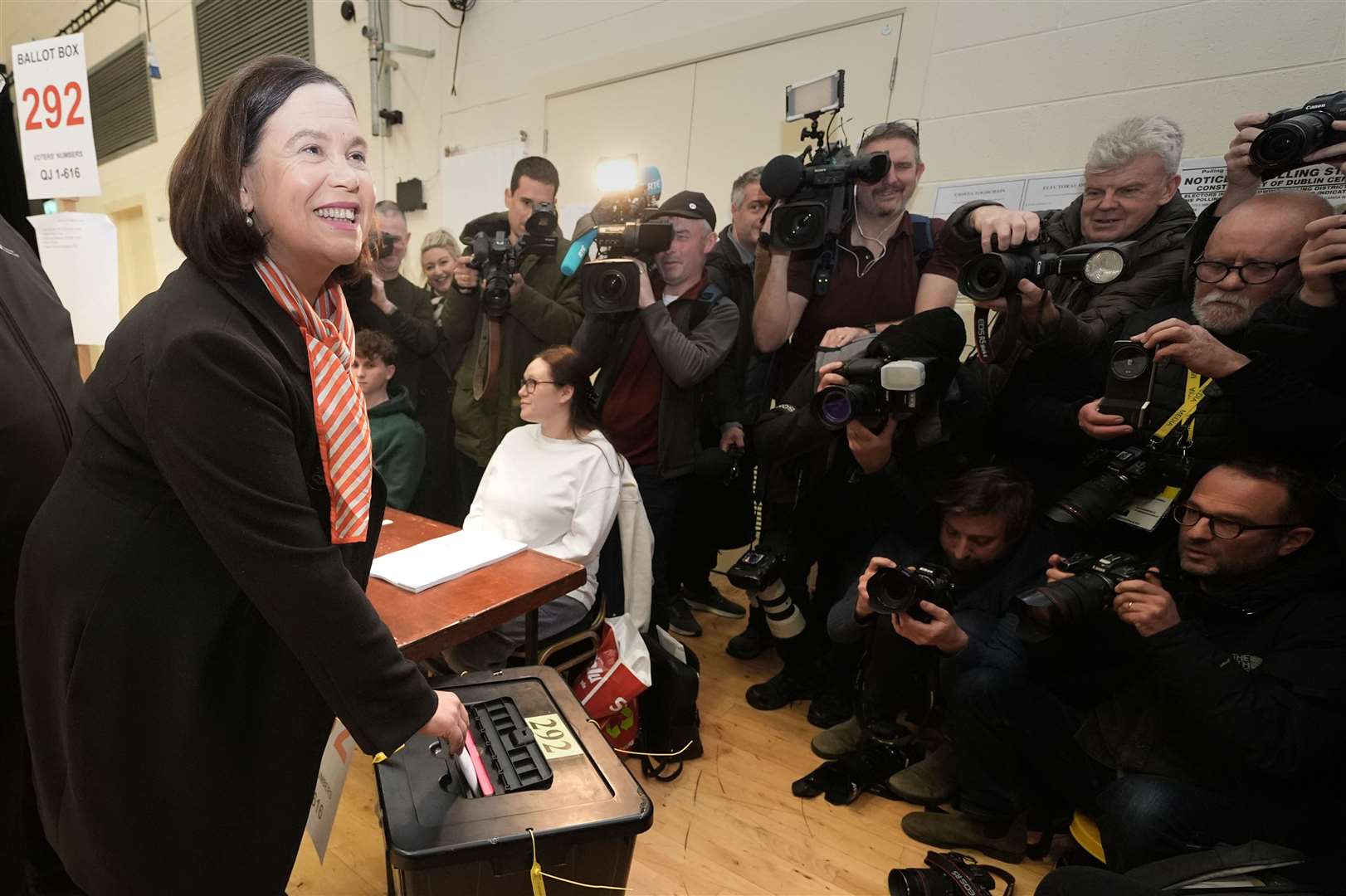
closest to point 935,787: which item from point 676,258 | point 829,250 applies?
point 829,250

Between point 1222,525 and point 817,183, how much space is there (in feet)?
4.01

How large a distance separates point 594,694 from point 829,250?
4.58ft

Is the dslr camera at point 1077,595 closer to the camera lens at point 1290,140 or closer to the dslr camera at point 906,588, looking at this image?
the dslr camera at point 906,588

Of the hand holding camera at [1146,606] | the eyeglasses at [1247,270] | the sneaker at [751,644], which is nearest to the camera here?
the hand holding camera at [1146,606]

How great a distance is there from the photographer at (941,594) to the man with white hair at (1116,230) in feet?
1.29

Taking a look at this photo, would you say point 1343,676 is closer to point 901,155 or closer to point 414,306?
point 901,155

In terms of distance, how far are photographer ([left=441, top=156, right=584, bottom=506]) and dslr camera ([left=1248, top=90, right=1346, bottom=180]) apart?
1.84 m

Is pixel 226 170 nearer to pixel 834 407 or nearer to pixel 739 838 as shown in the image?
pixel 834 407

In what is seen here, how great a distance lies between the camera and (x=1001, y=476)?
1693 mm

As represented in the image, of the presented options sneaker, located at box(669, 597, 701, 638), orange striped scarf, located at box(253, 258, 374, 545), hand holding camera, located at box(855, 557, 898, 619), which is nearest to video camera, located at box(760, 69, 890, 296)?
hand holding camera, located at box(855, 557, 898, 619)

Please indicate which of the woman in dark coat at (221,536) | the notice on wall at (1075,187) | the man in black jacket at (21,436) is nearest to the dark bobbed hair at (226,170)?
the woman in dark coat at (221,536)

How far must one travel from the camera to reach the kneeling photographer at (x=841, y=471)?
1604 mm

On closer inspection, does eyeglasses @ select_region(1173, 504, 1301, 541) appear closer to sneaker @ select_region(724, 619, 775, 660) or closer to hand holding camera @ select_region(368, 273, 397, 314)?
sneaker @ select_region(724, 619, 775, 660)

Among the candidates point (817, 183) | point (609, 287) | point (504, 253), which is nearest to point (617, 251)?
point (609, 287)
